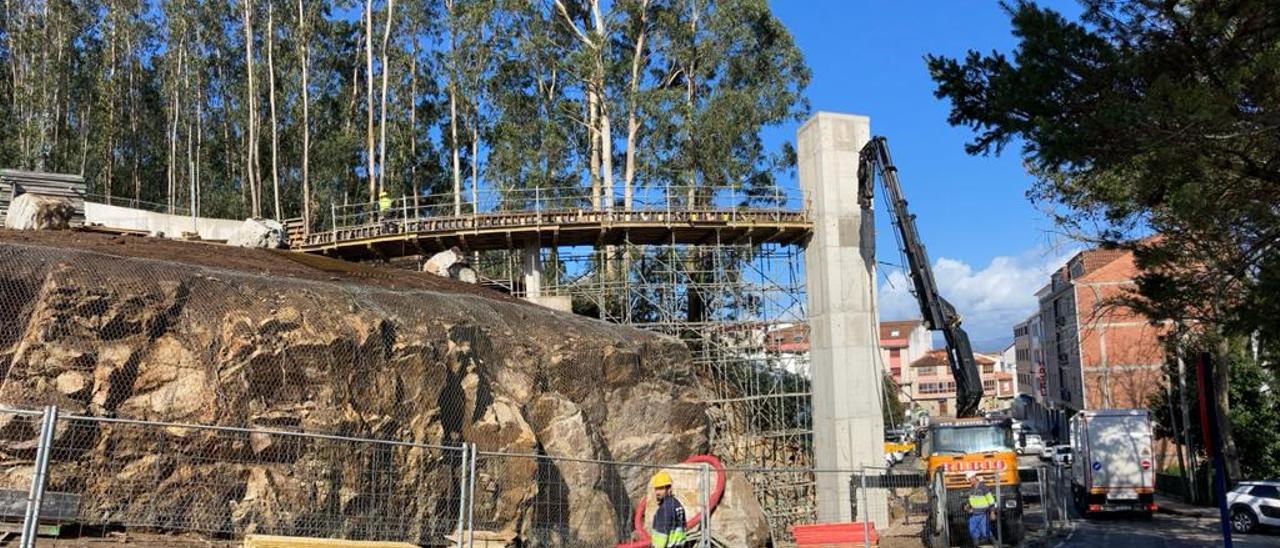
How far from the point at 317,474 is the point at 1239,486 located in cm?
2095

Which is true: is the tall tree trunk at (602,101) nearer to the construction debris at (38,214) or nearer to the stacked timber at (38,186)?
the stacked timber at (38,186)

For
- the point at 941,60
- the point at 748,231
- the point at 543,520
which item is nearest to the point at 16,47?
the point at 748,231

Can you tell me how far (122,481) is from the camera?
32.2 ft

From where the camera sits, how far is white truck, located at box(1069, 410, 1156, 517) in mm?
23328

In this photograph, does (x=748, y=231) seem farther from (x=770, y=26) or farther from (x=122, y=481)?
(x=122, y=481)

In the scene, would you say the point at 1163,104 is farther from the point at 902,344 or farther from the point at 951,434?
the point at 902,344

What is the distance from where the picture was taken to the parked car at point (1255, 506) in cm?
2061

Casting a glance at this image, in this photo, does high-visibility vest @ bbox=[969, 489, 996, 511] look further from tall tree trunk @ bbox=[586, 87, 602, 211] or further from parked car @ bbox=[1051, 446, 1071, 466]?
parked car @ bbox=[1051, 446, 1071, 466]

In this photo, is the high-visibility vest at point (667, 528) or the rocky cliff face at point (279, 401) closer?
the high-visibility vest at point (667, 528)

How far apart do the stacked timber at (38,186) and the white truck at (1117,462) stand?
25107 millimetres

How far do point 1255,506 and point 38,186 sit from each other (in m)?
28.8

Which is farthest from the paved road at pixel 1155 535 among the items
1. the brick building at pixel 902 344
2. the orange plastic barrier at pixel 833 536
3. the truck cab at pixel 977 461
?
the brick building at pixel 902 344

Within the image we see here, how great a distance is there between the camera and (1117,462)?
23531 mm

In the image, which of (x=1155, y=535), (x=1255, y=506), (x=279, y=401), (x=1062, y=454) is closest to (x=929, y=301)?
(x=1155, y=535)
